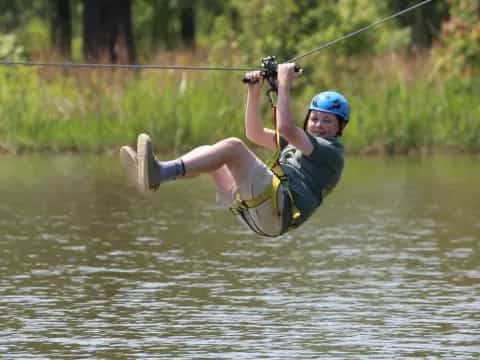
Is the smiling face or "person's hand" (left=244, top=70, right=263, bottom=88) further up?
"person's hand" (left=244, top=70, right=263, bottom=88)

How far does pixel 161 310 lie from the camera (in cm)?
1184

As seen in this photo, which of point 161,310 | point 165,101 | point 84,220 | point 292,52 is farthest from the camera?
point 292,52

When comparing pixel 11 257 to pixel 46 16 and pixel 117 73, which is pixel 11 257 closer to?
pixel 117 73

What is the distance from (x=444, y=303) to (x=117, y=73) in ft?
52.1

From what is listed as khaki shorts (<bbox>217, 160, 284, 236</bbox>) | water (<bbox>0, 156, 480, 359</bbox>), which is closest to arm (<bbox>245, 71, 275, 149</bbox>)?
khaki shorts (<bbox>217, 160, 284, 236</bbox>)

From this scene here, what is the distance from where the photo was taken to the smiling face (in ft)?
35.1

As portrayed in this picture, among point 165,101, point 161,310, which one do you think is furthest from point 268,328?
point 165,101

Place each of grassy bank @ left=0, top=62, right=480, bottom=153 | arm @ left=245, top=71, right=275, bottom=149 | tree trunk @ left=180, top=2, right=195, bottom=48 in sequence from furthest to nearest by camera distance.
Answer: tree trunk @ left=180, top=2, right=195, bottom=48 < grassy bank @ left=0, top=62, right=480, bottom=153 < arm @ left=245, top=71, right=275, bottom=149

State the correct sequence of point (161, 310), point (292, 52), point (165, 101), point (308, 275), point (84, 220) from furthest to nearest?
point (292, 52)
point (165, 101)
point (84, 220)
point (308, 275)
point (161, 310)

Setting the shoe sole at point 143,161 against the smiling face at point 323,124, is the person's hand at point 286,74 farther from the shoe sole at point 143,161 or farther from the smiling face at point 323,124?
the shoe sole at point 143,161

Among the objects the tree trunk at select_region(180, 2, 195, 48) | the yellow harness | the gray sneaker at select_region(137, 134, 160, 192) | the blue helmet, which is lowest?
the yellow harness

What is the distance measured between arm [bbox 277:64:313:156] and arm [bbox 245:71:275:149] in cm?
14

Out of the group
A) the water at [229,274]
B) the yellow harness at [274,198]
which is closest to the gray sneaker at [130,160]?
the yellow harness at [274,198]

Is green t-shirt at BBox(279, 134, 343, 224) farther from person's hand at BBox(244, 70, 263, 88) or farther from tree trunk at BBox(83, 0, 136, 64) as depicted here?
tree trunk at BBox(83, 0, 136, 64)
